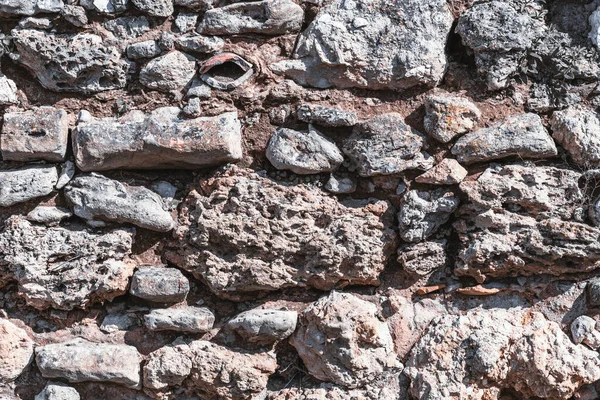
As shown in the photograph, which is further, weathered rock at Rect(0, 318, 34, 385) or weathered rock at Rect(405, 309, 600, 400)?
weathered rock at Rect(0, 318, 34, 385)

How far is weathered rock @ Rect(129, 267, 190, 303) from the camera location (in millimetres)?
2342

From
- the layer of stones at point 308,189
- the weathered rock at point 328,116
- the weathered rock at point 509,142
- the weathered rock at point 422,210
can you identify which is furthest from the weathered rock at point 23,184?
the weathered rock at point 509,142

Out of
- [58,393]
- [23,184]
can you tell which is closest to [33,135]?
[23,184]

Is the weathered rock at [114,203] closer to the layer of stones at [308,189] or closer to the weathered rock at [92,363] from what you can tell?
the layer of stones at [308,189]

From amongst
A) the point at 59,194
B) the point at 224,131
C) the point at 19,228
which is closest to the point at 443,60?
the point at 224,131

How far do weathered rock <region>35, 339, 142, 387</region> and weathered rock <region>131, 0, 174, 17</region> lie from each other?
1.13 m

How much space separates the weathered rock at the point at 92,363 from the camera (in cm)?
234

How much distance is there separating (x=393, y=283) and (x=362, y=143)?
500 millimetres

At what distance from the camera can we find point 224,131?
2.29 meters

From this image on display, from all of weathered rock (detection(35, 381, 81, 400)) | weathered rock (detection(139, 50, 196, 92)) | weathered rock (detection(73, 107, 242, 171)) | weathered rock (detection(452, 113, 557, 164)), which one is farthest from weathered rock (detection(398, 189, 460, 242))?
weathered rock (detection(35, 381, 81, 400))

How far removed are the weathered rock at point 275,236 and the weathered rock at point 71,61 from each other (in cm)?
50

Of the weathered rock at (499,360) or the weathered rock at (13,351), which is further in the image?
the weathered rock at (13,351)

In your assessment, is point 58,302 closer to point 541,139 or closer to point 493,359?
point 493,359

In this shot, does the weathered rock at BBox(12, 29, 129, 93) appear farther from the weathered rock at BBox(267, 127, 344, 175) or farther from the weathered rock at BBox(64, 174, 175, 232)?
the weathered rock at BBox(267, 127, 344, 175)
